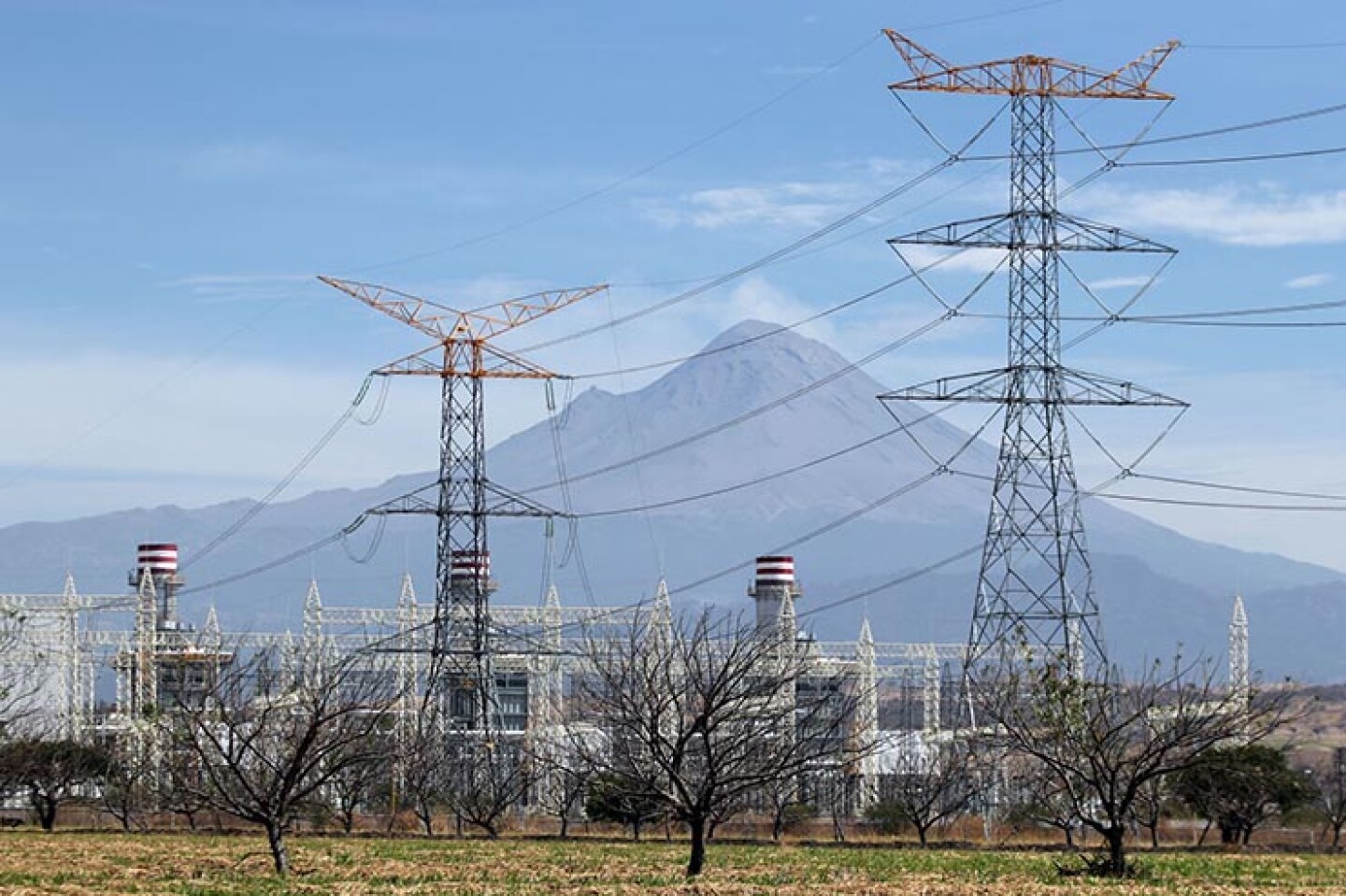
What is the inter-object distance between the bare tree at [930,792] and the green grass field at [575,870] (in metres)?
9.14

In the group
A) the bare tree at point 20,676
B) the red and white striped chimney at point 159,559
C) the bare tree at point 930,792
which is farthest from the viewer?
the red and white striped chimney at point 159,559

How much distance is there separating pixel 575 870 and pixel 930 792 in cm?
2662

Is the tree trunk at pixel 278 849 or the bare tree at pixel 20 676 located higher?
the bare tree at pixel 20 676

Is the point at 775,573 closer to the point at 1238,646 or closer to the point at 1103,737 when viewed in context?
the point at 1238,646

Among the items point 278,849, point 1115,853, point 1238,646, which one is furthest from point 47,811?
point 1238,646

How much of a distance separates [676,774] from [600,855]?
33.4 feet

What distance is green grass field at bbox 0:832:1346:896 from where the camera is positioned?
1363 inches

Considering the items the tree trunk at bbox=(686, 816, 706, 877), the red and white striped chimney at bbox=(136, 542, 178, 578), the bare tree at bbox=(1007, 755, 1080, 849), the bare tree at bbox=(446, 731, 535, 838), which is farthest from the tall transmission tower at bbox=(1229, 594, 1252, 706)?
the red and white striped chimney at bbox=(136, 542, 178, 578)

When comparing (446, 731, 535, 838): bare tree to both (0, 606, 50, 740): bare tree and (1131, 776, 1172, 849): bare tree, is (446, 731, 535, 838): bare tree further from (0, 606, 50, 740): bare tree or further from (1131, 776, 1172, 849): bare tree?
(1131, 776, 1172, 849): bare tree

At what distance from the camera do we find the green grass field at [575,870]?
3462 centimetres

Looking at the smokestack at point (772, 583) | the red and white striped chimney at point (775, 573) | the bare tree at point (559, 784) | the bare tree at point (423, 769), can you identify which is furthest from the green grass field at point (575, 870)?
the red and white striped chimney at point (775, 573)

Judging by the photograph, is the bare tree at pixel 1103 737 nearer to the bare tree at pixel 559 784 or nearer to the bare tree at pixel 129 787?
the bare tree at pixel 559 784

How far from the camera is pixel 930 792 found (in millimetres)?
65625

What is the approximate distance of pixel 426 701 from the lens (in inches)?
2680
